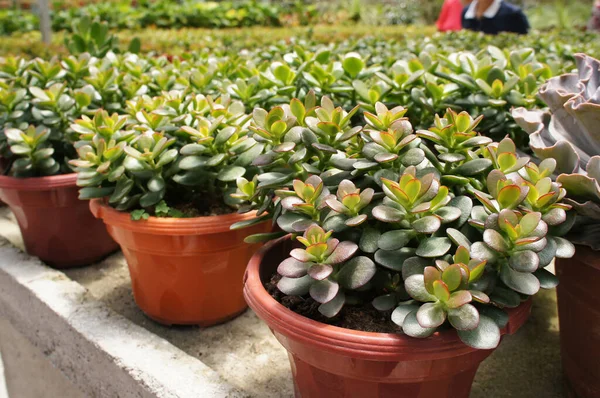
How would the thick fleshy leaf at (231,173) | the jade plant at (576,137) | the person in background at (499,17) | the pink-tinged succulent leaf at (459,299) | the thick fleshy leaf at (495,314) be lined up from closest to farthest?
1. the pink-tinged succulent leaf at (459,299)
2. the thick fleshy leaf at (495,314)
3. the jade plant at (576,137)
4. the thick fleshy leaf at (231,173)
5. the person in background at (499,17)

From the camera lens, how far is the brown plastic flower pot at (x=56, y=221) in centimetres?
237

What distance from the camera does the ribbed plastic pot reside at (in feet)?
4.80

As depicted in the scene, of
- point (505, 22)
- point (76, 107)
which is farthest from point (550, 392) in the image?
point (505, 22)

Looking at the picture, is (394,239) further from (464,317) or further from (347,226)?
(464,317)

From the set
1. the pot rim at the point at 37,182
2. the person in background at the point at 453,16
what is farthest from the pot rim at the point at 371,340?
the person in background at the point at 453,16

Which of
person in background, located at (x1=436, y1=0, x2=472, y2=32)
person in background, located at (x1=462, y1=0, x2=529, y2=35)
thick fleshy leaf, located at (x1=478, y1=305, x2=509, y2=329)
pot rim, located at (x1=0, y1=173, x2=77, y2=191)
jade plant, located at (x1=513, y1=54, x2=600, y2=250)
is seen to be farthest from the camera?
person in background, located at (x1=436, y1=0, x2=472, y2=32)

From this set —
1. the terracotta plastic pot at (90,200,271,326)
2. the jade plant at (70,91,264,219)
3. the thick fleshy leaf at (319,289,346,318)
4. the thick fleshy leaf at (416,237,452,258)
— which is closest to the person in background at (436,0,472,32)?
the jade plant at (70,91,264,219)

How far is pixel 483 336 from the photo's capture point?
111cm

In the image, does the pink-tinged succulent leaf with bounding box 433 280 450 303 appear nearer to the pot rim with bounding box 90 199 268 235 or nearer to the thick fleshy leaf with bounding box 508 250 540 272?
the thick fleshy leaf with bounding box 508 250 540 272

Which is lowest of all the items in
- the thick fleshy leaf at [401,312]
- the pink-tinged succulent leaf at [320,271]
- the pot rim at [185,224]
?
the pot rim at [185,224]

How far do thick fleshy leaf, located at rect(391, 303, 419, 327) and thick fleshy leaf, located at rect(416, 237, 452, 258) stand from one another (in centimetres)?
12

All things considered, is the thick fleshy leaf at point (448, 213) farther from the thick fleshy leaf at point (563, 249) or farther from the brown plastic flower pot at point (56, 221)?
the brown plastic flower pot at point (56, 221)

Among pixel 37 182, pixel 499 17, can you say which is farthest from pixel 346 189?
pixel 499 17

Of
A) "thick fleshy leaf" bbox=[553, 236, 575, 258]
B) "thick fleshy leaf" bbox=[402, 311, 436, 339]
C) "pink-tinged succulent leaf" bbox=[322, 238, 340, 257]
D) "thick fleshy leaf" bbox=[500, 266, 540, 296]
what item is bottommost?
"thick fleshy leaf" bbox=[402, 311, 436, 339]
